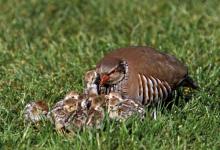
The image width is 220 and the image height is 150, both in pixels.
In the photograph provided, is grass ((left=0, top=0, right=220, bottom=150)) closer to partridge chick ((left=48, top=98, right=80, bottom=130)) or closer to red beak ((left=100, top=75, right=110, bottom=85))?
partridge chick ((left=48, top=98, right=80, bottom=130))

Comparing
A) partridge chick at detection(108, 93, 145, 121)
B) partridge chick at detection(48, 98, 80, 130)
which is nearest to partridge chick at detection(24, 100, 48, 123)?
partridge chick at detection(48, 98, 80, 130)

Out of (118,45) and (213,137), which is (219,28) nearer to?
(118,45)

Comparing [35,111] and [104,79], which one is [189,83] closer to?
[104,79]

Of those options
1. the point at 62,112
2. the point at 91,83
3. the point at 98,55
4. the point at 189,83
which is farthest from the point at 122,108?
the point at 98,55

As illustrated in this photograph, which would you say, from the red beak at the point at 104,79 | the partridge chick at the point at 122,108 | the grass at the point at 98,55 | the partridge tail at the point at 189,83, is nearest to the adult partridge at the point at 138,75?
the red beak at the point at 104,79

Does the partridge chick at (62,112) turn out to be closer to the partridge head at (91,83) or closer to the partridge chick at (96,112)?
the partridge chick at (96,112)

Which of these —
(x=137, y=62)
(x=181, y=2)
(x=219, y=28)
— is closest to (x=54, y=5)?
(x=181, y=2)

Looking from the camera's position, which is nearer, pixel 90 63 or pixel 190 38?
pixel 90 63
